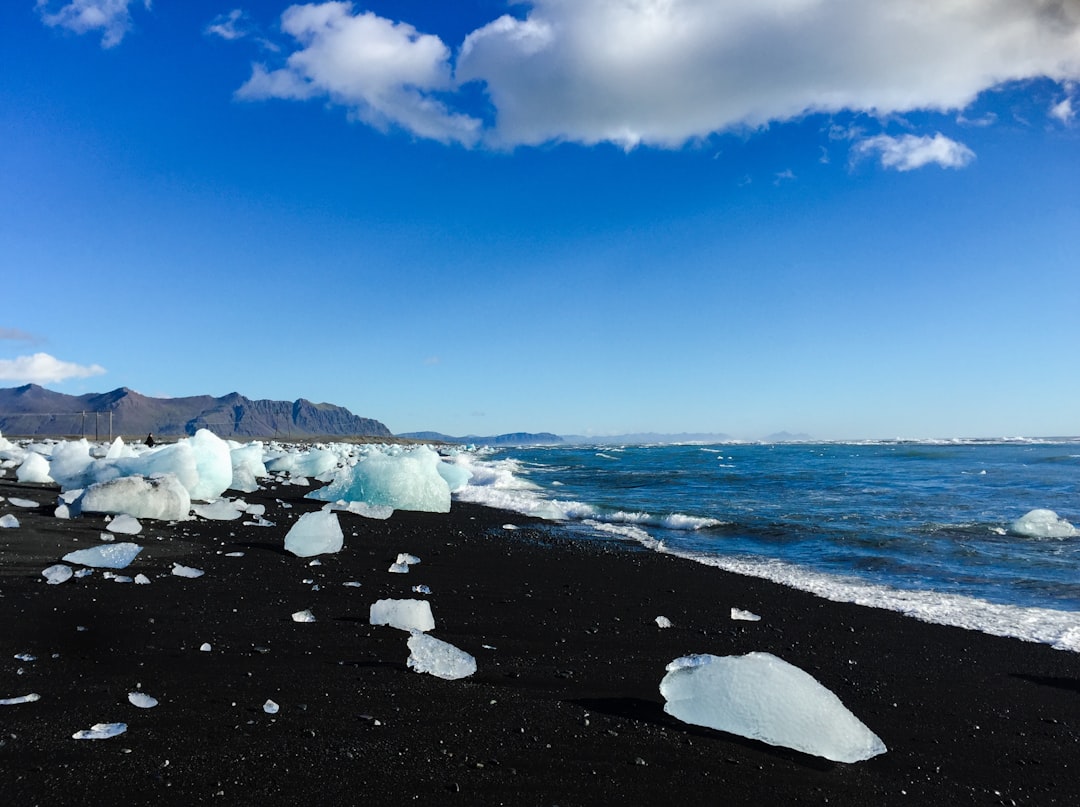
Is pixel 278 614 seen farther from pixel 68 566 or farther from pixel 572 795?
pixel 572 795

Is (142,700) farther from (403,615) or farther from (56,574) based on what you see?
(56,574)

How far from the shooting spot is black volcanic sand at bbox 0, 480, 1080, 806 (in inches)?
91.2

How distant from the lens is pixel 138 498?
717cm

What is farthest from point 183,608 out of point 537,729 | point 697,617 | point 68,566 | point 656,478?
point 656,478

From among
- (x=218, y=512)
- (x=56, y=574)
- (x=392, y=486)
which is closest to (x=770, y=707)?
(x=56, y=574)

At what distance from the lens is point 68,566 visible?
15.7ft

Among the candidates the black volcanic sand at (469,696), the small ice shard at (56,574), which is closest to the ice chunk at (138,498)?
the black volcanic sand at (469,696)

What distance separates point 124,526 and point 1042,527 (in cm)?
1252

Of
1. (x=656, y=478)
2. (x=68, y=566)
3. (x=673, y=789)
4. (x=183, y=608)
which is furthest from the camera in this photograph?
(x=656, y=478)

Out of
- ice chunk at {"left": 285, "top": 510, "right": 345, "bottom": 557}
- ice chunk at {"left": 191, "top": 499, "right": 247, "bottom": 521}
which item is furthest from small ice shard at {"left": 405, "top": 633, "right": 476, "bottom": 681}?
ice chunk at {"left": 191, "top": 499, "right": 247, "bottom": 521}

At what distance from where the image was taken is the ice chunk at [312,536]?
639 cm

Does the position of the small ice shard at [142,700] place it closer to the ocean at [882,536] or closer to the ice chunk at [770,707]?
the ice chunk at [770,707]

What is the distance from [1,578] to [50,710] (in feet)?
8.47

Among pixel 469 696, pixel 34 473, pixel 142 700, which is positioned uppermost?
pixel 34 473
